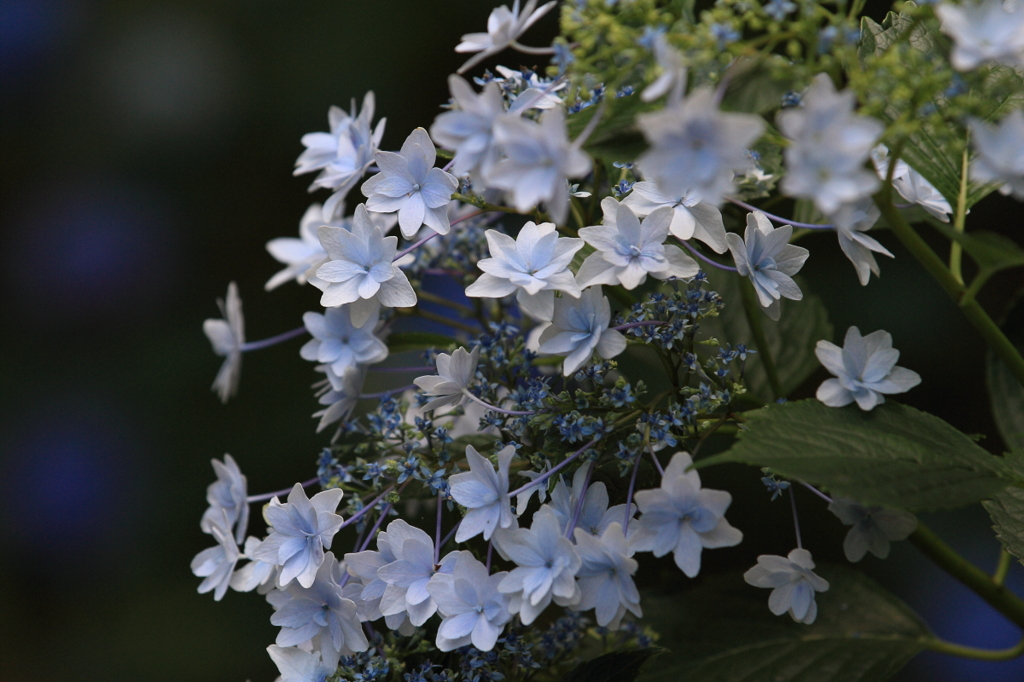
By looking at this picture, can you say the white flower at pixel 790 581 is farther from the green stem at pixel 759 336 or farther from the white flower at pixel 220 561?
the white flower at pixel 220 561

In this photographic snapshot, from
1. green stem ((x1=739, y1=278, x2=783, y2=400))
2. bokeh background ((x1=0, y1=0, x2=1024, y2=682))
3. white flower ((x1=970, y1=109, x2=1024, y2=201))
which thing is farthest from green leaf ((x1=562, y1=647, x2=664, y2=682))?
bokeh background ((x1=0, y1=0, x2=1024, y2=682))

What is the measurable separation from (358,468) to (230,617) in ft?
3.31

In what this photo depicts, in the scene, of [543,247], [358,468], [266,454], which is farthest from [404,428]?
[266,454]

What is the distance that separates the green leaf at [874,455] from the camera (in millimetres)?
329

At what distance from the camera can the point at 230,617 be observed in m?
1.33

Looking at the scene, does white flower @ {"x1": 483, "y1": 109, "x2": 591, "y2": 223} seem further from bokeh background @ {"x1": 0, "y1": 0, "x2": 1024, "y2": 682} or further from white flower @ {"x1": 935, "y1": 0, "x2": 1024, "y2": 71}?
bokeh background @ {"x1": 0, "y1": 0, "x2": 1024, "y2": 682}

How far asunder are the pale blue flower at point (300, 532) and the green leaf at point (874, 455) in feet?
0.64

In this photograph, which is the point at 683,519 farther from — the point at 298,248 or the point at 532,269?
the point at 298,248

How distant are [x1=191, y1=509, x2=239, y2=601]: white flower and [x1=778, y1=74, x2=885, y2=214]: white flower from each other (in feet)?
1.20

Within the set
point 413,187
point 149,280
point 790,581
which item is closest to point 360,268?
point 413,187

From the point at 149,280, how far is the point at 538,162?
1.45 meters

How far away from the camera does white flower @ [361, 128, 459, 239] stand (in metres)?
0.42

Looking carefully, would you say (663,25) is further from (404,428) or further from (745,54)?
(404,428)

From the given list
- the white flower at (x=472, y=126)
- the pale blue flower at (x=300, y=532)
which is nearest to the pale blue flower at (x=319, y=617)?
the pale blue flower at (x=300, y=532)
